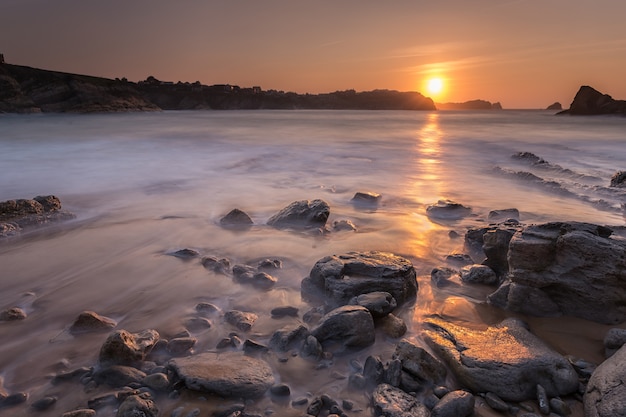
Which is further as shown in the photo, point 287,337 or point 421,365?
point 287,337

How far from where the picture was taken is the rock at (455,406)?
2.20 metres

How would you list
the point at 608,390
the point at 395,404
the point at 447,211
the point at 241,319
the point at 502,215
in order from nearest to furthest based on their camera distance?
the point at 608,390
the point at 395,404
the point at 241,319
the point at 502,215
the point at 447,211

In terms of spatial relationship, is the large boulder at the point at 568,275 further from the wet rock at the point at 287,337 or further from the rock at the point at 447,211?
the rock at the point at 447,211

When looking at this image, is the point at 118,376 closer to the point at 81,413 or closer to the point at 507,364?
the point at 81,413

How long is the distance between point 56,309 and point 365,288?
2901 millimetres

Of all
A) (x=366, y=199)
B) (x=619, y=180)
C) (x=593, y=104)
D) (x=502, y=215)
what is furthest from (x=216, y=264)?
(x=593, y=104)

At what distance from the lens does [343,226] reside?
19.2 feet

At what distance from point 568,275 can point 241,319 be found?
115 inches

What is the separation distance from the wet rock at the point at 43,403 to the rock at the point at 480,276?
3.70 m

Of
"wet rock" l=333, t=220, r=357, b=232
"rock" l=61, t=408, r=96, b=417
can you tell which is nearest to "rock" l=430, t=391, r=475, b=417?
"rock" l=61, t=408, r=96, b=417

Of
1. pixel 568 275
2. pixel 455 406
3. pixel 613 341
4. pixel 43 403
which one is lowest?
pixel 43 403

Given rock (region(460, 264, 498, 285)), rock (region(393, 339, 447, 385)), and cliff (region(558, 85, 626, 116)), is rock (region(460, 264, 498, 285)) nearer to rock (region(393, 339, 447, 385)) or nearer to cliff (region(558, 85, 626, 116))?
rock (region(393, 339, 447, 385))

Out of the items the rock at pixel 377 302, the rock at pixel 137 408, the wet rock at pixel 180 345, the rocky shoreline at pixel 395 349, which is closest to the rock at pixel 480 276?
the rocky shoreline at pixel 395 349

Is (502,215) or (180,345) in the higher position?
(502,215)
